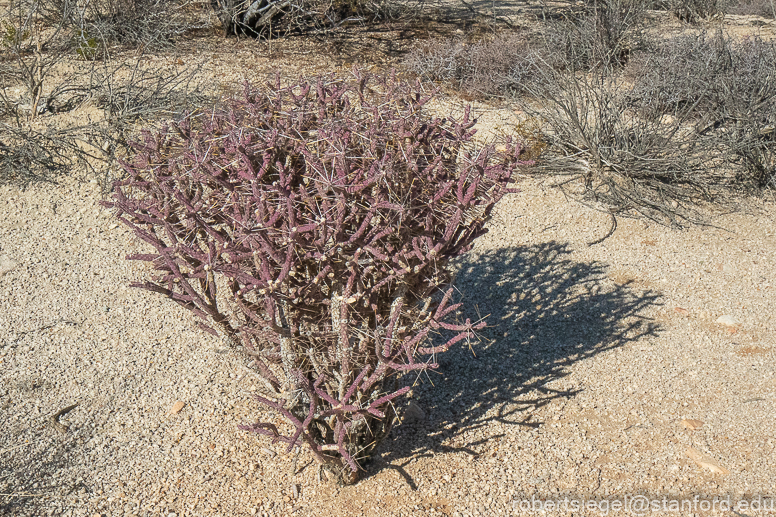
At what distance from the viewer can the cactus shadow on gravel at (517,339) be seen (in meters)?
2.91

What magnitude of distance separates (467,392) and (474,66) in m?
4.49

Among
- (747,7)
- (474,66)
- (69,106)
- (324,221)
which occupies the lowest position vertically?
(69,106)

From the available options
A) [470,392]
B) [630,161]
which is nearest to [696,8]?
[630,161]

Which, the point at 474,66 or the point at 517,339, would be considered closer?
the point at 517,339

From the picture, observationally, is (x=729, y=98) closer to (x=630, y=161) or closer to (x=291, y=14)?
(x=630, y=161)

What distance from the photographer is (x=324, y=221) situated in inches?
71.7

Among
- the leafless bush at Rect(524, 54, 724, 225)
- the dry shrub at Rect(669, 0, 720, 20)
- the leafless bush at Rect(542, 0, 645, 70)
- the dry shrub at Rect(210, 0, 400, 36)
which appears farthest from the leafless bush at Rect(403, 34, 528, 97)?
the dry shrub at Rect(669, 0, 720, 20)

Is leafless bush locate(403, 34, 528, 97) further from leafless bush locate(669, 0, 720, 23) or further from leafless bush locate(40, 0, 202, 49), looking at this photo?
leafless bush locate(669, 0, 720, 23)

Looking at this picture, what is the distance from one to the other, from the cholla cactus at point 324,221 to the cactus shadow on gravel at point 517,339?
61cm

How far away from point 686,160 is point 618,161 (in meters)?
0.50

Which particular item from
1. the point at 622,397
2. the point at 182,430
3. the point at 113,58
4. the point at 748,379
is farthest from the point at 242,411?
the point at 113,58

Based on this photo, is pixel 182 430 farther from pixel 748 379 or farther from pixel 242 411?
pixel 748 379

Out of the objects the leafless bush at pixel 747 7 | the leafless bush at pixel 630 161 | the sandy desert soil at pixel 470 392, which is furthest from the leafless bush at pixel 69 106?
the leafless bush at pixel 747 7

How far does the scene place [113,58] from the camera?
660 centimetres
